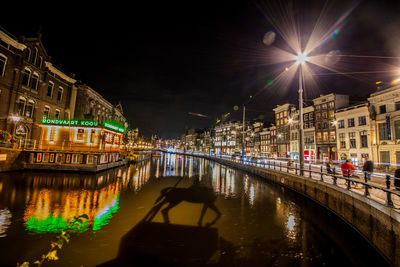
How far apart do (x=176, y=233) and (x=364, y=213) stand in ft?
28.6

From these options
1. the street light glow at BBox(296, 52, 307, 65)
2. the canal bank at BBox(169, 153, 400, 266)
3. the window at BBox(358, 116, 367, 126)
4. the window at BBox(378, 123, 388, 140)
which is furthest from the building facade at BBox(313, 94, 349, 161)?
the canal bank at BBox(169, 153, 400, 266)

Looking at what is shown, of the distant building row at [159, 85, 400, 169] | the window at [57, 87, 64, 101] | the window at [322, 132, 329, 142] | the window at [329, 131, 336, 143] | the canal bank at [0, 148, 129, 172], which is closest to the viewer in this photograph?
the canal bank at [0, 148, 129, 172]

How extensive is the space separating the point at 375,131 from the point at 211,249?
1454 inches

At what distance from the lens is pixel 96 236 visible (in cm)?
783

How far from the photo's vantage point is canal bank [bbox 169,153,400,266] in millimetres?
6672

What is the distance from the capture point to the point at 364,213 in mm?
8547

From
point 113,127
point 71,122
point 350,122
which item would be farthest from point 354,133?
point 71,122

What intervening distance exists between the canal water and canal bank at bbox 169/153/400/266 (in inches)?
16.4

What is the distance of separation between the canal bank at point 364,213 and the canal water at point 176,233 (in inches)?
16.4

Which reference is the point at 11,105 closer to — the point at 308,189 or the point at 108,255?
the point at 108,255

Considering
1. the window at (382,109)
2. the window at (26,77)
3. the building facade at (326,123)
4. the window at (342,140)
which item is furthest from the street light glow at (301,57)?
the window at (26,77)

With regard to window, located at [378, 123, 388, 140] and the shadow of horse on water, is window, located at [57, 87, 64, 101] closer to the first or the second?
the shadow of horse on water

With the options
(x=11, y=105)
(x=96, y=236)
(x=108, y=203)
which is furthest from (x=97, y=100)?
(x=96, y=236)

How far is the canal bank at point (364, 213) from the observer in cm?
667
